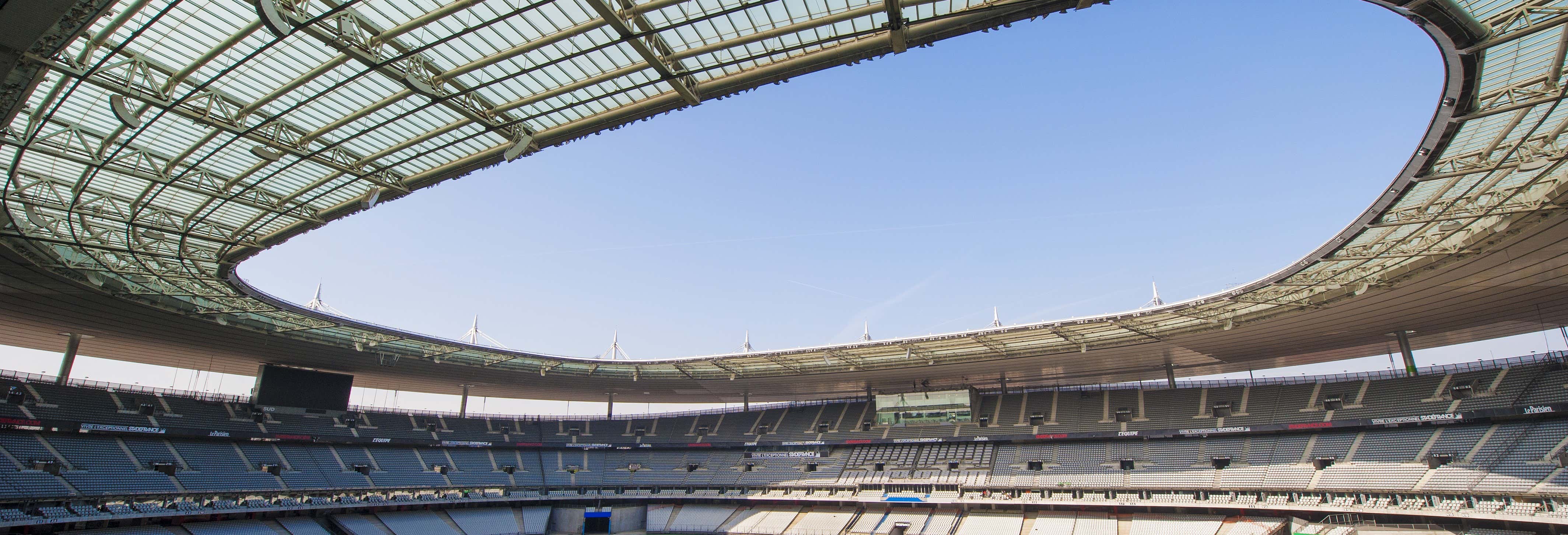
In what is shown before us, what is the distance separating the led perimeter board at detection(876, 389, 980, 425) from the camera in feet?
176

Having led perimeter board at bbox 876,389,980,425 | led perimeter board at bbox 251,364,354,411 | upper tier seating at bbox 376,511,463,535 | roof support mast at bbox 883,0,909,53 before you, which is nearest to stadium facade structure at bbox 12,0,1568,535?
roof support mast at bbox 883,0,909,53

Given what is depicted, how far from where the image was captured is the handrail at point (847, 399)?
37.8 metres

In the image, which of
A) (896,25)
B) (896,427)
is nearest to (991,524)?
(896,427)

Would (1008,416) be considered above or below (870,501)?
above

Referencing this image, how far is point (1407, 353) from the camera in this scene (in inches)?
1531

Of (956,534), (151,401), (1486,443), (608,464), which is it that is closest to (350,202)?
(151,401)

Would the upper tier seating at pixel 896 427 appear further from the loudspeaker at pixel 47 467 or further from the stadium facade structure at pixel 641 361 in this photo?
the loudspeaker at pixel 47 467

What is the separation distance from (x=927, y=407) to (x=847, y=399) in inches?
397

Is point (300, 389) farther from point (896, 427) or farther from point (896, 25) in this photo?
point (896, 25)

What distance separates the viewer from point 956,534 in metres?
43.6

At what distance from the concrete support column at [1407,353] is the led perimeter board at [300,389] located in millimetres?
65510

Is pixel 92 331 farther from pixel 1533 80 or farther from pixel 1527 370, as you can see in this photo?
pixel 1527 370

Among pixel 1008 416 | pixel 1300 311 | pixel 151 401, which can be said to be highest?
pixel 1300 311

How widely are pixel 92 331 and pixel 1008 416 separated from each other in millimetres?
55779
